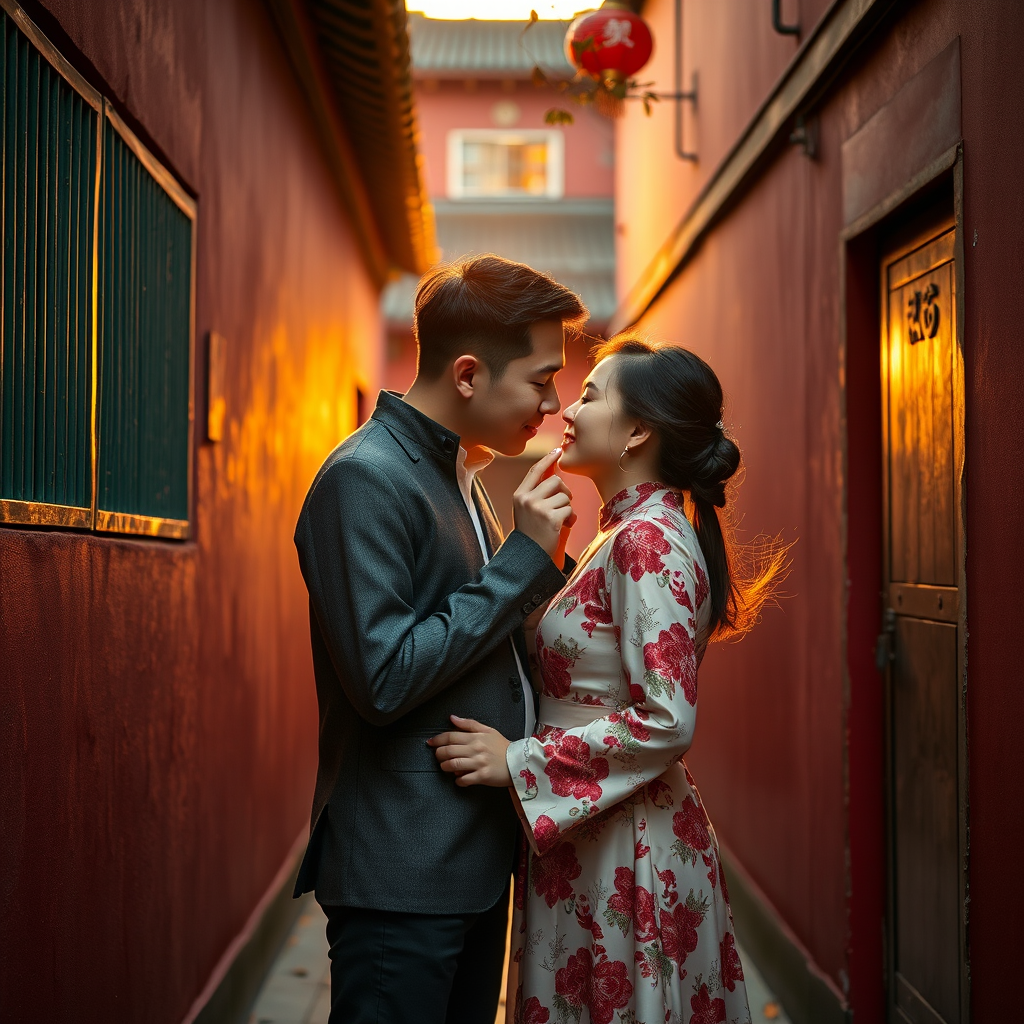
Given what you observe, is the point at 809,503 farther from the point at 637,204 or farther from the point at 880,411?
the point at 637,204

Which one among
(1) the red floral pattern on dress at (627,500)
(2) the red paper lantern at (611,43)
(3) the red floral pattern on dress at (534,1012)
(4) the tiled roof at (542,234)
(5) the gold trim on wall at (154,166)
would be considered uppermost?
(4) the tiled roof at (542,234)

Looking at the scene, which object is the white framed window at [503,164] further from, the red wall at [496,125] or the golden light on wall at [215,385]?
the golden light on wall at [215,385]

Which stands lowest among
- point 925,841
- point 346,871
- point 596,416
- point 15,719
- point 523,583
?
point 925,841

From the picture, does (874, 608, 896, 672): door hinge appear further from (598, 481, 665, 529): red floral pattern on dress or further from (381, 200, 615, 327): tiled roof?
(381, 200, 615, 327): tiled roof

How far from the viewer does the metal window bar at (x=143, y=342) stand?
8.89ft

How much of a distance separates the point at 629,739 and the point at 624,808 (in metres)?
0.25

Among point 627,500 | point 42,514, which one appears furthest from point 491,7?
point 42,514

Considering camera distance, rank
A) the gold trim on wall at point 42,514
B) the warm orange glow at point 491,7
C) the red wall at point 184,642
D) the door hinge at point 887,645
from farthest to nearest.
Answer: the warm orange glow at point 491,7 → the door hinge at point 887,645 → the red wall at point 184,642 → the gold trim on wall at point 42,514

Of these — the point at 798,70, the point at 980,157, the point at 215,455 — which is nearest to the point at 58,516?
the point at 215,455

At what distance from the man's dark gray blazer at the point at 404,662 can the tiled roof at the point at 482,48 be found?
43.4 feet

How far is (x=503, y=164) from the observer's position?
15.4 meters

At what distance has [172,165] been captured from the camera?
3244mm

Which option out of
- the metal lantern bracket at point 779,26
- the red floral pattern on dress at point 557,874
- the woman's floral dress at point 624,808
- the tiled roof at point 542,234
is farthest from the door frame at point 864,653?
the tiled roof at point 542,234

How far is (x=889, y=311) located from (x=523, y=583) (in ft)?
6.71
